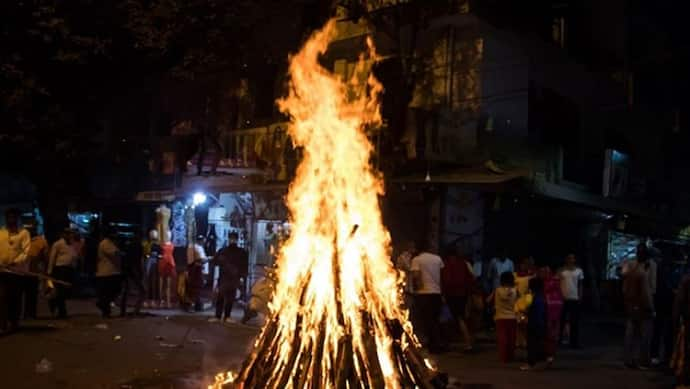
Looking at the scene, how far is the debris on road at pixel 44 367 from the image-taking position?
30.5 feet

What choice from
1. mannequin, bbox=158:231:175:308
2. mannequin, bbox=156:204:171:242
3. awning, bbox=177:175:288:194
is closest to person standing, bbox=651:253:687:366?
awning, bbox=177:175:288:194

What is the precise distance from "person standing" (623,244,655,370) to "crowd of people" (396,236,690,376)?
1 centimetres

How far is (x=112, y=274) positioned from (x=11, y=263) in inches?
104

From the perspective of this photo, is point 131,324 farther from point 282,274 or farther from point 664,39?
point 664,39

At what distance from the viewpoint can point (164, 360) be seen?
10398mm

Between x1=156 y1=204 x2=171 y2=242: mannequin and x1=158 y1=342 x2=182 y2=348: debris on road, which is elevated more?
x1=156 y1=204 x2=171 y2=242: mannequin

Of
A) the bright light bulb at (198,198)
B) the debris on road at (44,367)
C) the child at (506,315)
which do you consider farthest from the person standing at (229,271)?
the child at (506,315)

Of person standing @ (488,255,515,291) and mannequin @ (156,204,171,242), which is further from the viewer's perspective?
mannequin @ (156,204,171,242)

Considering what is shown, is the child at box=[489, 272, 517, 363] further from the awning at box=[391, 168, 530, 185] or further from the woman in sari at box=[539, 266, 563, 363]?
the awning at box=[391, 168, 530, 185]

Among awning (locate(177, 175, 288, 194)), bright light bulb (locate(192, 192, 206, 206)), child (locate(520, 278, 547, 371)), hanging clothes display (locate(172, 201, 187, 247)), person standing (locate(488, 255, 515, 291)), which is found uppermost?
awning (locate(177, 175, 288, 194))

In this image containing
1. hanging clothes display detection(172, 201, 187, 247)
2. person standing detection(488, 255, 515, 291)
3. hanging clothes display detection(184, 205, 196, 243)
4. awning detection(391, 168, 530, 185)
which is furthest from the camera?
hanging clothes display detection(172, 201, 187, 247)

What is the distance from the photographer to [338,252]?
7.62 meters

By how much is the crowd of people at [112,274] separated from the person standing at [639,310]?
19.0 feet

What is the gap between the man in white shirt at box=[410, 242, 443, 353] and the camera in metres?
12.3
